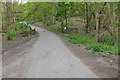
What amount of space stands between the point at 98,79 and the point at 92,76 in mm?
279

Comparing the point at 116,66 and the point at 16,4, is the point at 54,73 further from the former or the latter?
the point at 16,4

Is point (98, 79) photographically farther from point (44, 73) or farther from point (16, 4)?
point (16, 4)

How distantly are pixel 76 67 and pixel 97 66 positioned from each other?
101 centimetres

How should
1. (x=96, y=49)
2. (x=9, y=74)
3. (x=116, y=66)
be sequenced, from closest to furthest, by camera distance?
(x=9, y=74) → (x=116, y=66) → (x=96, y=49)

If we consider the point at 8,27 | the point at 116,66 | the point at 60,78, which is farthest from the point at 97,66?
the point at 8,27

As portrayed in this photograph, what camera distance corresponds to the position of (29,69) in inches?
Result: 194

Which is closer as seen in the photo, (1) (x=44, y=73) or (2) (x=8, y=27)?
(1) (x=44, y=73)

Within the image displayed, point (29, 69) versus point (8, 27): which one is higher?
point (8, 27)

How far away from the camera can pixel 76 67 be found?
5.09m

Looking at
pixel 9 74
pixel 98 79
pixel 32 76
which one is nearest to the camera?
pixel 98 79

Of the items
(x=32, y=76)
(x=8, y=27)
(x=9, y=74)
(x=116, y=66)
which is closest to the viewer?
(x=32, y=76)

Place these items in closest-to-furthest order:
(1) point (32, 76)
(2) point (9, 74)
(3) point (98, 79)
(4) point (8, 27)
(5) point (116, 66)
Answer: (3) point (98, 79)
(1) point (32, 76)
(2) point (9, 74)
(5) point (116, 66)
(4) point (8, 27)

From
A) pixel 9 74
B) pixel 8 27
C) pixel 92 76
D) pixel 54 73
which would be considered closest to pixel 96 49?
pixel 92 76

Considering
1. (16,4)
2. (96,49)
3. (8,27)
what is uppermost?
(16,4)
